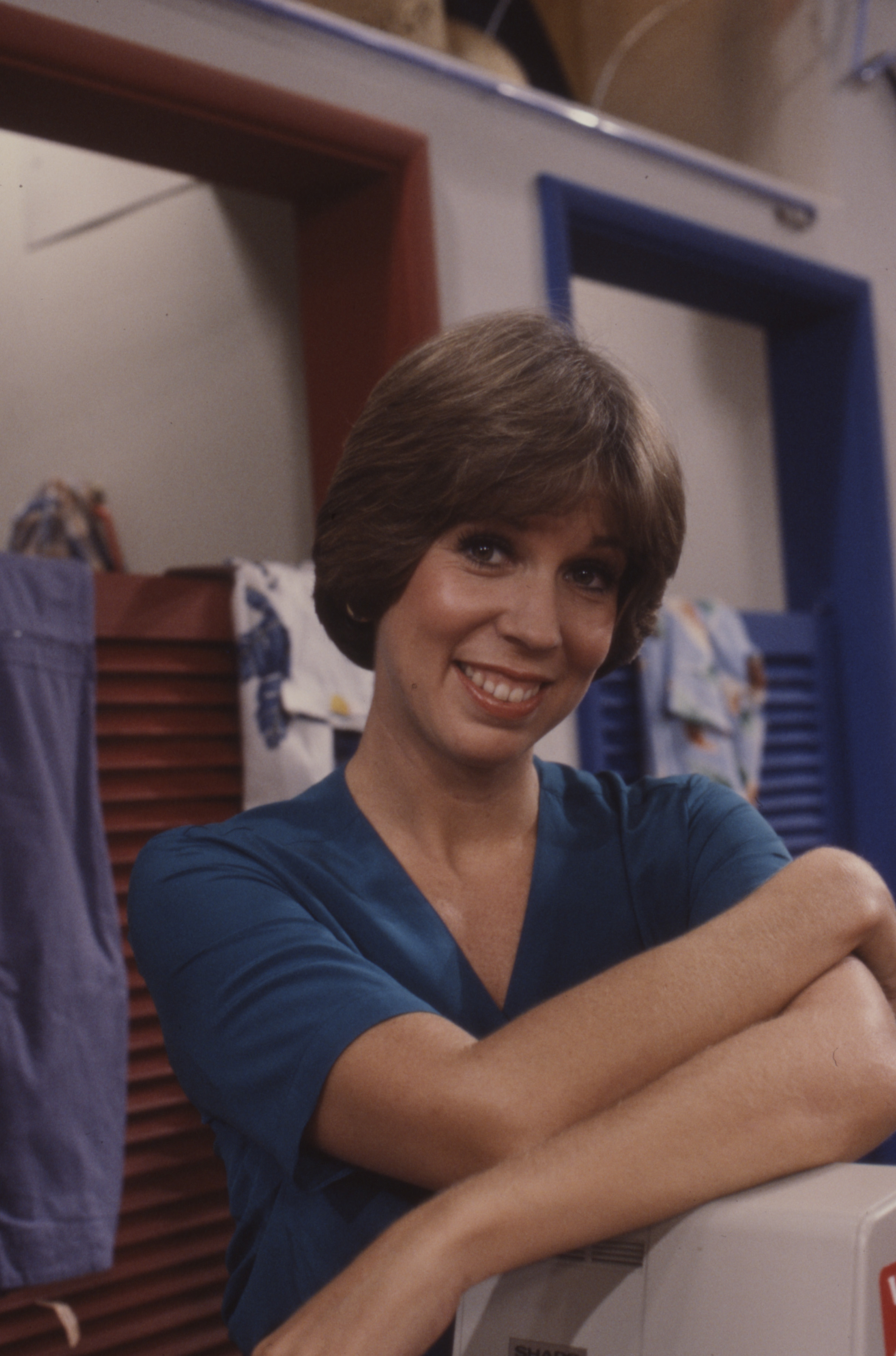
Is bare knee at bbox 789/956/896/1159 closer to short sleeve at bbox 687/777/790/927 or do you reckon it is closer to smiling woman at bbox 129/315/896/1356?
smiling woman at bbox 129/315/896/1356

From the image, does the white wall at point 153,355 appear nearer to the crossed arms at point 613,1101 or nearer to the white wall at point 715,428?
the white wall at point 715,428

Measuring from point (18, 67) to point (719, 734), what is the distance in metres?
1.60

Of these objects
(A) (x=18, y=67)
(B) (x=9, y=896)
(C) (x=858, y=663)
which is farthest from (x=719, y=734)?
(A) (x=18, y=67)

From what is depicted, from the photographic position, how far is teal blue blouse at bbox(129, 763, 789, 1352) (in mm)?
935

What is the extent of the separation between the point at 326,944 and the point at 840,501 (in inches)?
92.4

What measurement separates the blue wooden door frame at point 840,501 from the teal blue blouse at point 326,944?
186cm

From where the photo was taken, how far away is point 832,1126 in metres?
0.86

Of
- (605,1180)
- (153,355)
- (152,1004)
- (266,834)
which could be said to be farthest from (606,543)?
(153,355)

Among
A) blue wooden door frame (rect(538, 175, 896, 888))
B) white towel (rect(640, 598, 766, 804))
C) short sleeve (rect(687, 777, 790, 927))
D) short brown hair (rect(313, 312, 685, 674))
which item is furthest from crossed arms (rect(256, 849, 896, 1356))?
blue wooden door frame (rect(538, 175, 896, 888))

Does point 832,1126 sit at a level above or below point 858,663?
below

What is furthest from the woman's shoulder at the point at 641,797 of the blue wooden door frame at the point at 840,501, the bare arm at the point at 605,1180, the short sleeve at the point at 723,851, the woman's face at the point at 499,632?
the blue wooden door frame at the point at 840,501

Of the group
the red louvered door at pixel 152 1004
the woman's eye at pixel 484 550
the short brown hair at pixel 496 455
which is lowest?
the red louvered door at pixel 152 1004

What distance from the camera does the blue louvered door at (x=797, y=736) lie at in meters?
2.87

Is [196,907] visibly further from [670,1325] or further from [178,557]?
[178,557]
